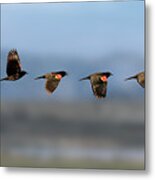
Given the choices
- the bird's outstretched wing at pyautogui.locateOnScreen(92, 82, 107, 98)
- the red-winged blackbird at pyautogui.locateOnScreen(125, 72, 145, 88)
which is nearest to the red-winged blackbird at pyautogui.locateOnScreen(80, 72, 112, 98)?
the bird's outstretched wing at pyautogui.locateOnScreen(92, 82, 107, 98)

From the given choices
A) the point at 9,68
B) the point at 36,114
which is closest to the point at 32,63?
the point at 9,68

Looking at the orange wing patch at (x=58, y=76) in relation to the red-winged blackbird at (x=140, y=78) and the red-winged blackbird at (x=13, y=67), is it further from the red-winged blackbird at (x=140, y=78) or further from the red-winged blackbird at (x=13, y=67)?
the red-winged blackbird at (x=140, y=78)

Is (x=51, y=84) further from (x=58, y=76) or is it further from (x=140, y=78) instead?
(x=140, y=78)

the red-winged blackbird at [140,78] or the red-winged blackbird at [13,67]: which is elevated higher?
the red-winged blackbird at [13,67]

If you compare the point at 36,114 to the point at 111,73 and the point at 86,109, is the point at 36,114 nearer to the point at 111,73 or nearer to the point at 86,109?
the point at 86,109

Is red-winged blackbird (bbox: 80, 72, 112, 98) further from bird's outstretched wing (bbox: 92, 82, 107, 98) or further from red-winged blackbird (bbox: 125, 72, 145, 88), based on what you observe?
red-winged blackbird (bbox: 125, 72, 145, 88)

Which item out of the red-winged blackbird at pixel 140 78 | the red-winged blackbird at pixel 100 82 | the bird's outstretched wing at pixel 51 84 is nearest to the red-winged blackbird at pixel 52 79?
the bird's outstretched wing at pixel 51 84

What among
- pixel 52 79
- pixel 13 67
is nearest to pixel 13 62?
pixel 13 67
